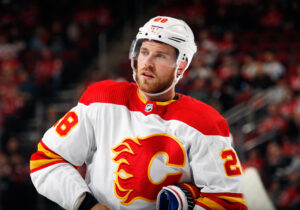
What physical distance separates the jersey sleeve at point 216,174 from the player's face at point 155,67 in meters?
0.28

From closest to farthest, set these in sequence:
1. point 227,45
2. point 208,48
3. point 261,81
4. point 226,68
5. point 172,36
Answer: point 172,36
point 261,81
point 226,68
point 208,48
point 227,45

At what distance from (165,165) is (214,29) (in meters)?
6.44

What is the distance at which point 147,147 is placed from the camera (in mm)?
1757

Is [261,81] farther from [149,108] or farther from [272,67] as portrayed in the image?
[149,108]

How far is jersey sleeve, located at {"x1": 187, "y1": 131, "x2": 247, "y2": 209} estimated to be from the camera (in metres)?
1.68

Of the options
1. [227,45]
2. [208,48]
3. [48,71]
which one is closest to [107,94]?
[208,48]

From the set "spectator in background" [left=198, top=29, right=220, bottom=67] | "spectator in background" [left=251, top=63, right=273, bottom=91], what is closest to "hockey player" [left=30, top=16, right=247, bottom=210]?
"spectator in background" [left=251, top=63, right=273, bottom=91]

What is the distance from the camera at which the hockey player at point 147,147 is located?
1712 millimetres

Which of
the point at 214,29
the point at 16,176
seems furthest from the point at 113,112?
the point at 214,29

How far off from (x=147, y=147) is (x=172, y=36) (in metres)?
0.45

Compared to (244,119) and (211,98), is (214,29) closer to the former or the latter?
(211,98)

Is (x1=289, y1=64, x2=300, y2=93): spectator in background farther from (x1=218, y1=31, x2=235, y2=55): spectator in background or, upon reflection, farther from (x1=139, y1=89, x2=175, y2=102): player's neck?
(x1=139, y1=89, x2=175, y2=102): player's neck

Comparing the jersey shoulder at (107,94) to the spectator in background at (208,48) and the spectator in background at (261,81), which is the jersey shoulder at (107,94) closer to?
the spectator in background at (261,81)

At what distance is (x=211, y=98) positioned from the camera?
5238mm
